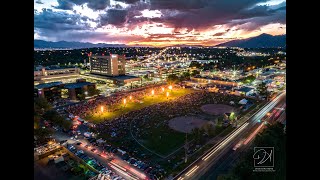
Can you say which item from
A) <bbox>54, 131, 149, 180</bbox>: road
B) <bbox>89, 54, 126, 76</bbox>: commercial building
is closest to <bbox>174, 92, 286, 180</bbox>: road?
<bbox>54, 131, 149, 180</bbox>: road

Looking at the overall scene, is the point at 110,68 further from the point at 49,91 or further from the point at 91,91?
the point at 49,91

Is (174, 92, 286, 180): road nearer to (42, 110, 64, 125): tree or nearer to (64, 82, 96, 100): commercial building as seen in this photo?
(42, 110, 64, 125): tree

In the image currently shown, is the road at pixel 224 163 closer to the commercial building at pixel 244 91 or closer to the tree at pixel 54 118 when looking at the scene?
the tree at pixel 54 118

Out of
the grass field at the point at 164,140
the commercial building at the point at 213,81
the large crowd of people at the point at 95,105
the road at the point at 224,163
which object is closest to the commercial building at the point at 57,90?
the large crowd of people at the point at 95,105
